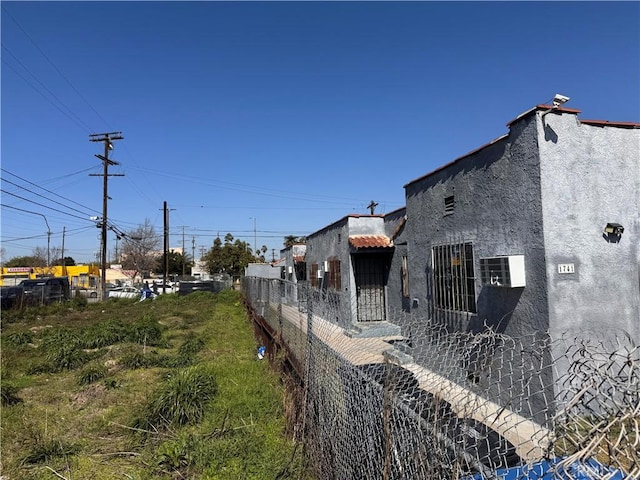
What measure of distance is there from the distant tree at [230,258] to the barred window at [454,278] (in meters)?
48.3

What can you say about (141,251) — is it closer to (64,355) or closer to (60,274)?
(60,274)

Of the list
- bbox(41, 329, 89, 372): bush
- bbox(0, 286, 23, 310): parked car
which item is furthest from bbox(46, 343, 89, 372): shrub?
bbox(0, 286, 23, 310): parked car

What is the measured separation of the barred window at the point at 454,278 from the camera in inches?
249

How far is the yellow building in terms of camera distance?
4903 centimetres

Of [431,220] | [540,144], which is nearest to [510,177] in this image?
[540,144]

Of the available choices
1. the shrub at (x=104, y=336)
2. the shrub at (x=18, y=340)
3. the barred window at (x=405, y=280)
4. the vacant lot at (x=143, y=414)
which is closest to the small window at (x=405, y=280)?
the barred window at (x=405, y=280)

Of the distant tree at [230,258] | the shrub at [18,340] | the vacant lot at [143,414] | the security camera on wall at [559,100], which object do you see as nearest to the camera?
the vacant lot at [143,414]

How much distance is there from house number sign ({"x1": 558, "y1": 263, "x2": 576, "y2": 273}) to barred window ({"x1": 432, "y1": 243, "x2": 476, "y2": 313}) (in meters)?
→ 1.44

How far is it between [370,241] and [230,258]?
153 feet

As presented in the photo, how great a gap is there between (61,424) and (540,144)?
7461 millimetres

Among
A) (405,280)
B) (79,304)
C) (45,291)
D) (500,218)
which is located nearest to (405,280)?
(405,280)

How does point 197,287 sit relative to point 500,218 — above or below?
below

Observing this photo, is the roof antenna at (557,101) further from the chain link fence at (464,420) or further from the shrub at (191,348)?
the shrub at (191,348)

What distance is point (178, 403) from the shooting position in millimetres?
5117
